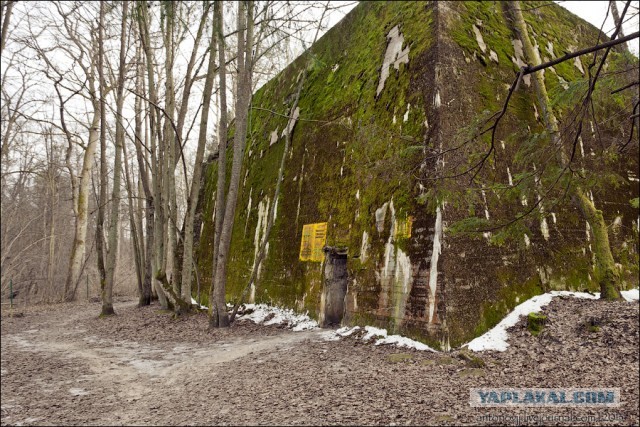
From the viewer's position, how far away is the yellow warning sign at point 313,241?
9081mm

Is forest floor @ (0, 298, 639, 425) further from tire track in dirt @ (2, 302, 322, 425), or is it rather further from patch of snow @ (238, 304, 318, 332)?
patch of snow @ (238, 304, 318, 332)

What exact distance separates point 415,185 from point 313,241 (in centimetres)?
317

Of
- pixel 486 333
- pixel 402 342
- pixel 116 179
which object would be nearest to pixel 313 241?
pixel 402 342

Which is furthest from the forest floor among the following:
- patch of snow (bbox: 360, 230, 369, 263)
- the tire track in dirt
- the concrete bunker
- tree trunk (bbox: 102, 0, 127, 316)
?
tree trunk (bbox: 102, 0, 127, 316)

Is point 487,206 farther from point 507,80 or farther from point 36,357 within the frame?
point 36,357

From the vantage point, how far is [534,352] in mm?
5285

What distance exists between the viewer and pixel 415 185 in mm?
6938

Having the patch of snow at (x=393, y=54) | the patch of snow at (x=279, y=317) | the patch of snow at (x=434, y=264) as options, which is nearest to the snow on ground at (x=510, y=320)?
the patch of snow at (x=434, y=264)

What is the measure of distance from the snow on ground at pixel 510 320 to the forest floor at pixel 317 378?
14cm

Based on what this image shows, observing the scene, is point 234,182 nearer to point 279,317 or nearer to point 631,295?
point 279,317

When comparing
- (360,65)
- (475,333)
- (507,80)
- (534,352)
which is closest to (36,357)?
(475,333)

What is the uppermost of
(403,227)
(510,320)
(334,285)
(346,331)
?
(403,227)

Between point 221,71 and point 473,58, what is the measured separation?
17.6 ft

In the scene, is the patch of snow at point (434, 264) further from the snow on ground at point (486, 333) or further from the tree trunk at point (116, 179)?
the tree trunk at point (116, 179)
